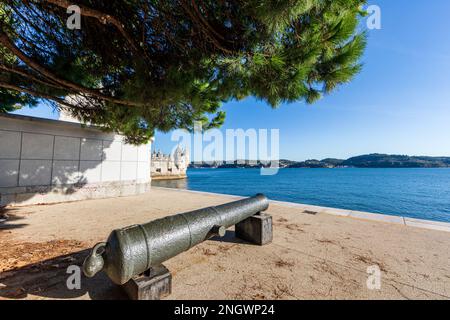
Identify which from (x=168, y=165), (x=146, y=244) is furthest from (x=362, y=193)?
(x=168, y=165)

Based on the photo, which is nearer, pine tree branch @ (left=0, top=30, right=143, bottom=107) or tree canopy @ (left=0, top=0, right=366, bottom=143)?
tree canopy @ (left=0, top=0, right=366, bottom=143)

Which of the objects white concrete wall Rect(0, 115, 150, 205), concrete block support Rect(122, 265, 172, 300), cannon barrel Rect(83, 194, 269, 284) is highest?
white concrete wall Rect(0, 115, 150, 205)

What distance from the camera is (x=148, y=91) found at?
4012 millimetres

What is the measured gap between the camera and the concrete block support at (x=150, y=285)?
2.11 m

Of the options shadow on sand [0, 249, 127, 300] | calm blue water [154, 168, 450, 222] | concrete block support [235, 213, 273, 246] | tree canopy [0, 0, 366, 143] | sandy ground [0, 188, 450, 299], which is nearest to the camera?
shadow on sand [0, 249, 127, 300]

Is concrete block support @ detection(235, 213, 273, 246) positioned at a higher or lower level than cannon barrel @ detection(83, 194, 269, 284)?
lower

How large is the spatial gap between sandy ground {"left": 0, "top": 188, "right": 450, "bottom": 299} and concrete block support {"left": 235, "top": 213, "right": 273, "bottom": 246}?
0.53 feet

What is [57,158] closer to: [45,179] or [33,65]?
[45,179]

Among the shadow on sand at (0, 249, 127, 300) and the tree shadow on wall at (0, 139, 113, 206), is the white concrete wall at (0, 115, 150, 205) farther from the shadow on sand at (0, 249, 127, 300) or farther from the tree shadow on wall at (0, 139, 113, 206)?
the shadow on sand at (0, 249, 127, 300)

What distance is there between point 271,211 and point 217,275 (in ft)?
14.8

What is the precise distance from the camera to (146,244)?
2.09 metres

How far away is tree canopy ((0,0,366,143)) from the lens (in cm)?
264

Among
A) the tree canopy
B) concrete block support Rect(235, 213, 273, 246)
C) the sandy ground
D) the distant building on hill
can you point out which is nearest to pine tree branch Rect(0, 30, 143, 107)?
the tree canopy
